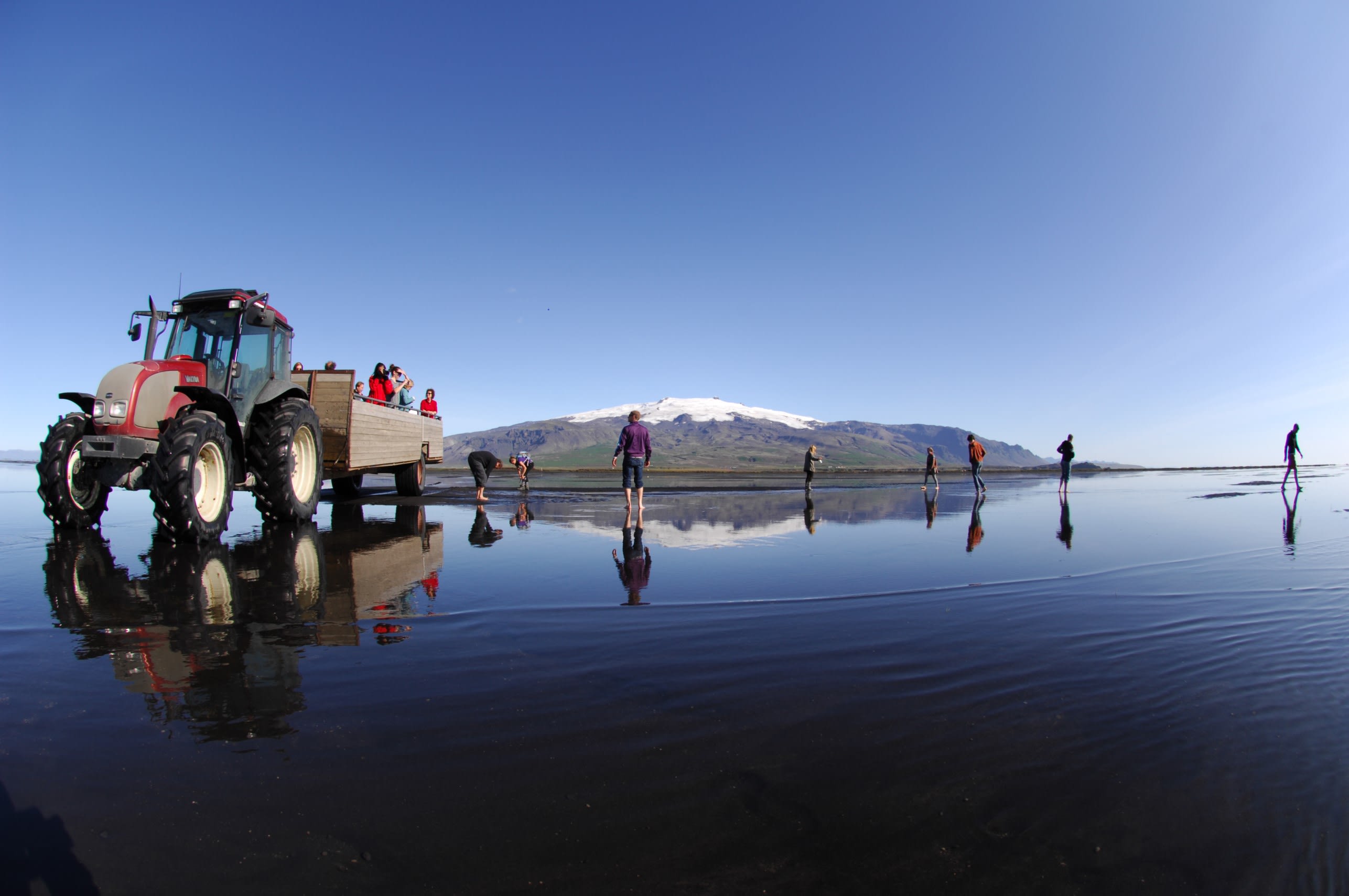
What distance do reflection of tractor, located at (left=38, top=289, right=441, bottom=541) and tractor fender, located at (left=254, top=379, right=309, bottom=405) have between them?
0.08 ft

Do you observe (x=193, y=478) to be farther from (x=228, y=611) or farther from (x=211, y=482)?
(x=228, y=611)

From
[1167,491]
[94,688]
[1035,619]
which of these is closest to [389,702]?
[94,688]

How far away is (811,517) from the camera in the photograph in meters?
14.3

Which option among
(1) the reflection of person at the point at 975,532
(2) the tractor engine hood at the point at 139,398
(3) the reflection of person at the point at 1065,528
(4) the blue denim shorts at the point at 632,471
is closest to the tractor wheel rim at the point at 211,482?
(2) the tractor engine hood at the point at 139,398

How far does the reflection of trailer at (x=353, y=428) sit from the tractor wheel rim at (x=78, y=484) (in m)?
3.31

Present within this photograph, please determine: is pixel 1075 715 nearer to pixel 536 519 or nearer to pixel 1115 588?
pixel 1115 588

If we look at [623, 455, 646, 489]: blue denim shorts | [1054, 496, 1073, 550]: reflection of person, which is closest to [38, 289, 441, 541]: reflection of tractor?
[623, 455, 646, 489]: blue denim shorts

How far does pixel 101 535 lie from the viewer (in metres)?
9.64

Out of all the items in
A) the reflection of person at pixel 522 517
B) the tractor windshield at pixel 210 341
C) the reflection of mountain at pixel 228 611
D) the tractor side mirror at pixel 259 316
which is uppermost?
the tractor side mirror at pixel 259 316

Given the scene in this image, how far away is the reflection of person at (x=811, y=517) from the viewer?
11.9 meters

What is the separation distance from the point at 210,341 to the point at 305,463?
2.41m

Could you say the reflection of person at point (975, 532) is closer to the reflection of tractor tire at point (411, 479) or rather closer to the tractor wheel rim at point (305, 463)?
the tractor wheel rim at point (305, 463)

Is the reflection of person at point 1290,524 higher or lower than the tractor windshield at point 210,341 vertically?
lower

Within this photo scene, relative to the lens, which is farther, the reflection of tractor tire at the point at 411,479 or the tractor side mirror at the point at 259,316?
the reflection of tractor tire at the point at 411,479
